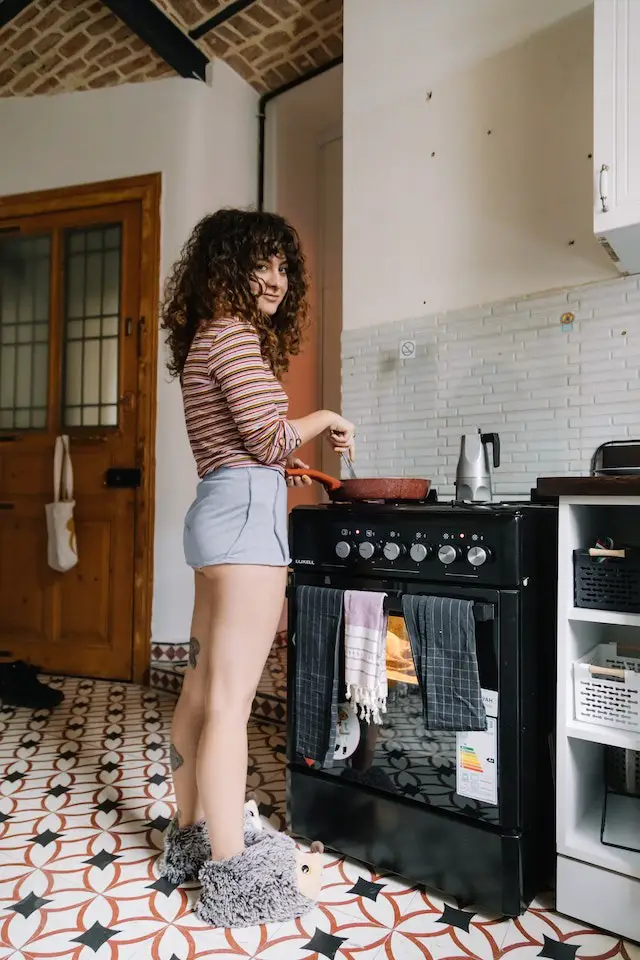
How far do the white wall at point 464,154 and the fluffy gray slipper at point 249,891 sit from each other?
1.67m

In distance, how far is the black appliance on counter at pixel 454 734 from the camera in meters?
1.38

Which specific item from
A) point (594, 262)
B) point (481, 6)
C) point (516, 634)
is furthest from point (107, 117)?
point (516, 634)

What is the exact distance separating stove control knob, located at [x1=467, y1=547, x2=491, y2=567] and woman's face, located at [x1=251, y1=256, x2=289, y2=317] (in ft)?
2.28

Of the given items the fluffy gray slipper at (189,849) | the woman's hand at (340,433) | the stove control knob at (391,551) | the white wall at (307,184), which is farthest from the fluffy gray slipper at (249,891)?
the white wall at (307,184)

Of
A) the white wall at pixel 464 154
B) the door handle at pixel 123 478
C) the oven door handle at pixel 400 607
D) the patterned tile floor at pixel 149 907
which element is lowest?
the patterned tile floor at pixel 149 907

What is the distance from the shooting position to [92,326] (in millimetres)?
3504

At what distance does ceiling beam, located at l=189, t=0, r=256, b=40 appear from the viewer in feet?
9.98

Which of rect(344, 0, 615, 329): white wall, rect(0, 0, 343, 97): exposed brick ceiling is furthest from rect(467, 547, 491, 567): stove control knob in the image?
rect(0, 0, 343, 97): exposed brick ceiling

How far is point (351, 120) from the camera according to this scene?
2.51 metres

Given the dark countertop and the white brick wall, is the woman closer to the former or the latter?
the dark countertop

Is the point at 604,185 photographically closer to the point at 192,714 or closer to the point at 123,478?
the point at 192,714

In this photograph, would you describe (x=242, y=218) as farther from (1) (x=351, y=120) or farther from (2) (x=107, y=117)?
(2) (x=107, y=117)

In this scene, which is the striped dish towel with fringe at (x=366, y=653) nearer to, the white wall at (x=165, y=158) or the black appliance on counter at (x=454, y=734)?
the black appliance on counter at (x=454, y=734)

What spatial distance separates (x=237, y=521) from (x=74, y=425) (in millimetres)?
2383
